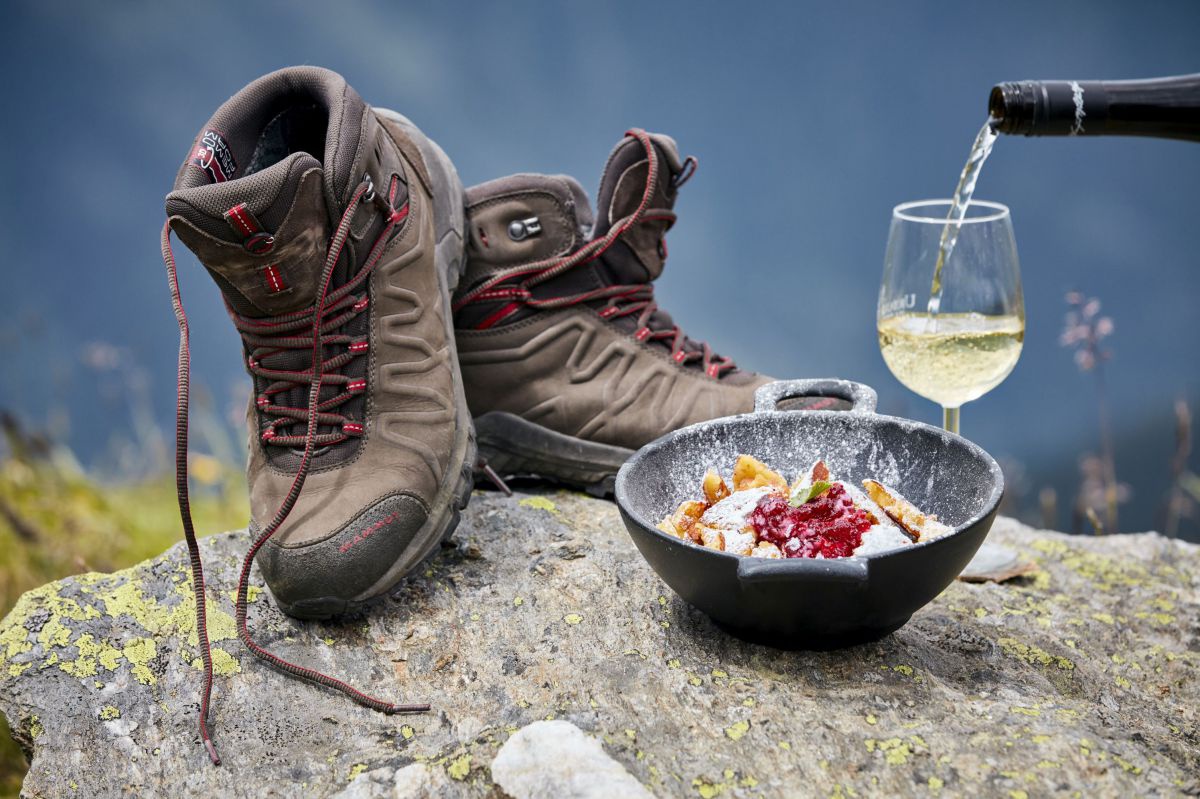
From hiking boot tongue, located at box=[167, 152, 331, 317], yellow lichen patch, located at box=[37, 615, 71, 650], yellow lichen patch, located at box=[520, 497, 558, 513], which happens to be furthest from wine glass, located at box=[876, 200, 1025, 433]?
yellow lichen patch, located at box=[37, 615, 71, 650]

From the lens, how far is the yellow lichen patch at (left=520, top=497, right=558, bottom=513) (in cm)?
221

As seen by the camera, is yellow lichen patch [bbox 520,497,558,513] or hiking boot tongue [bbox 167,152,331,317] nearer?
hiking boot tongue [bbox 167,152,331,317]

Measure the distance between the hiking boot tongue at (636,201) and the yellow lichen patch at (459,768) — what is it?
1332mm

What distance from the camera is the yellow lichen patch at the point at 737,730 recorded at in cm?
138

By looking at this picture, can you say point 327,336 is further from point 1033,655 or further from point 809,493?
point 1033,655

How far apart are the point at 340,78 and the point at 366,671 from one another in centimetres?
113

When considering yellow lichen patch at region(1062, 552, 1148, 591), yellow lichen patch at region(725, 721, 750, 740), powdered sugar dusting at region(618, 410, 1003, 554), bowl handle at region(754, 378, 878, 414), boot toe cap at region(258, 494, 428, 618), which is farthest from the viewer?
yellow lichen patch at region(1062, 552, 1148, 591)

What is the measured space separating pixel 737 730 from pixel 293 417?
101 cm

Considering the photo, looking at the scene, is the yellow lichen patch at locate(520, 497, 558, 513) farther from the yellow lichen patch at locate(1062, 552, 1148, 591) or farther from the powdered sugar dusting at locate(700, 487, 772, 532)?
the yellow lichen patch at locate(1062, 552, 1148, 591)

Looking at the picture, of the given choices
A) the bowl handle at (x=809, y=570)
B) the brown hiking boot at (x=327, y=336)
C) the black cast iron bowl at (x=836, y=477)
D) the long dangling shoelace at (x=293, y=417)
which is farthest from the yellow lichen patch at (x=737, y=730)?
the brown hiking boot at (x=327, y=336)

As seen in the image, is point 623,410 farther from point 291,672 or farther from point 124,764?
point 124,764

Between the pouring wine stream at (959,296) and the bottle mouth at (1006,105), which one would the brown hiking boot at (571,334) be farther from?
the bottle mouth at (1006,105)

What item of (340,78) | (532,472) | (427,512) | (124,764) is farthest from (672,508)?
(340,78)

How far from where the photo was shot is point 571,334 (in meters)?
2.34
